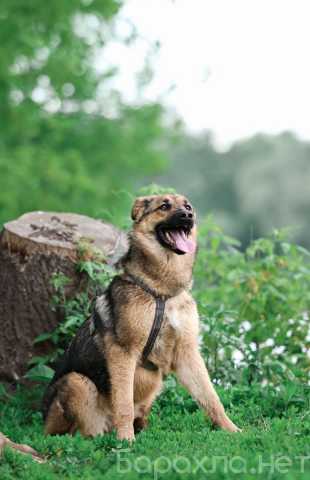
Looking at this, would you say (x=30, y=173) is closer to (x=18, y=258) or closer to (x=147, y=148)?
(x=147, y=148)

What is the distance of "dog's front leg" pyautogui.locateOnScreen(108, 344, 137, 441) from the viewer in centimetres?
614

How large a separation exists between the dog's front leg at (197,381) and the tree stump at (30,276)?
66.8 inches

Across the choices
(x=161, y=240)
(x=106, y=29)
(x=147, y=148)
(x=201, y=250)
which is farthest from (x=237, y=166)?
(x=161, y=240)

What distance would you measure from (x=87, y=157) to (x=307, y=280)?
53.9 ft

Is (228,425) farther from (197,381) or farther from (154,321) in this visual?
(154,321)

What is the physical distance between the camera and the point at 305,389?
285 inches

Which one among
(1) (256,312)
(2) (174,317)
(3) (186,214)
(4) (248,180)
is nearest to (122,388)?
(2) (174,317)

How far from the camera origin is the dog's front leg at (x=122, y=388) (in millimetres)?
6145

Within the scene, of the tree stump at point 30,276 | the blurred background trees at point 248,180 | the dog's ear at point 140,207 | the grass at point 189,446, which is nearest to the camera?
the grass at point 189,446

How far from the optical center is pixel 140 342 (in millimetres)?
6289

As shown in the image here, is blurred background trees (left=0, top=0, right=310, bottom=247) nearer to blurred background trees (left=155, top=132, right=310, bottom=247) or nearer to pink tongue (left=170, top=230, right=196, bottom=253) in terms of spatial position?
pink tongue (left=170, top=230, right=196, bottom=253)

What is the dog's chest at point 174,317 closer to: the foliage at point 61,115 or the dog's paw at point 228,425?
the dog's paw at point 228,425

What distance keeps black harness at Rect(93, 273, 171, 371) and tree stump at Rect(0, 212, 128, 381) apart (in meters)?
1.26

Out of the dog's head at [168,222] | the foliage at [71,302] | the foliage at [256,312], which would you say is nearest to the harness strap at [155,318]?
the dog's head at [168,222]
